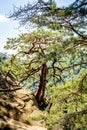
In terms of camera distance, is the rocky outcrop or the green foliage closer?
the green foliage

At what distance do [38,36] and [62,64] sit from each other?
3.09 m

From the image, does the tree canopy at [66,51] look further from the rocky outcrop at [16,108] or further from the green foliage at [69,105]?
the rocky outcrop at [16,108]

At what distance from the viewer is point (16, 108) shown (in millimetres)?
12266

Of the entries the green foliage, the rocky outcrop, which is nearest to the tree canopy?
the green foliage

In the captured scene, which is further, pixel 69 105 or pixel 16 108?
pixel 16 108

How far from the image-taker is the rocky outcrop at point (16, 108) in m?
10.6

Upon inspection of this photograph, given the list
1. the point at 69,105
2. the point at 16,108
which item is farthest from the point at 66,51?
the point at 16,108

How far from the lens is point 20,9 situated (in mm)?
8328

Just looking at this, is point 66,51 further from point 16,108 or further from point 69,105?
point 16,108

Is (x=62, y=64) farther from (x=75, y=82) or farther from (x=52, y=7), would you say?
(x=52, y=7)

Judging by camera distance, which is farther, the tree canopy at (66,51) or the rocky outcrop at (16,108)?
the rocky outcrop at (16,108)

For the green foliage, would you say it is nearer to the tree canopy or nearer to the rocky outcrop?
the tree canopy

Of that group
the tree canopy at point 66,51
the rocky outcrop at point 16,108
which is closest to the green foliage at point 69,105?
the tree canopy at point 66,51

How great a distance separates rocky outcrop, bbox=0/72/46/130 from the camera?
10.6m
